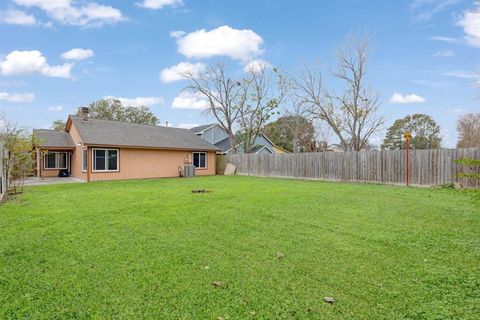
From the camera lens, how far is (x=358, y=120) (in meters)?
22.6

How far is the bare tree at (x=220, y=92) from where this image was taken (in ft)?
85.8

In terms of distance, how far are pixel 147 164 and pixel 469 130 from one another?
A: 1141 inches

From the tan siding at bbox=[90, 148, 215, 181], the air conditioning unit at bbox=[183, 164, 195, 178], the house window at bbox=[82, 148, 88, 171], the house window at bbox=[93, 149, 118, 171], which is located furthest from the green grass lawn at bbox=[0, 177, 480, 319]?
the air conditioning unit at bbox=[183, 164, 195, 178]

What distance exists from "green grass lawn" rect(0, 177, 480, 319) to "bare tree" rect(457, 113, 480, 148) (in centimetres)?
2600

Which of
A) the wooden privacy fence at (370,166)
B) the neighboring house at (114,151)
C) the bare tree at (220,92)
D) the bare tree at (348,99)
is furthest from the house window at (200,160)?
the bare tree at (348,99)

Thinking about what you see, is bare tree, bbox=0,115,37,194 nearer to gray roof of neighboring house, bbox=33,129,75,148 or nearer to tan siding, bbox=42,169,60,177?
gray roof of neighboring house, bbox=33,129,75,148

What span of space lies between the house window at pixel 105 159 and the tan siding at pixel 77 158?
83 cm

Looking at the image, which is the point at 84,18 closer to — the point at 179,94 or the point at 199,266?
the point at 199,266

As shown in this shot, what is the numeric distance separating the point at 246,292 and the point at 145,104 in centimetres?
3856

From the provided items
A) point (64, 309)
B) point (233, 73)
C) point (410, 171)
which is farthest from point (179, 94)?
point (64, 309)

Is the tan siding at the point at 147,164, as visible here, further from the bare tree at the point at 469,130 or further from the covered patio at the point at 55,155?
the bare tree at the point at 469,130

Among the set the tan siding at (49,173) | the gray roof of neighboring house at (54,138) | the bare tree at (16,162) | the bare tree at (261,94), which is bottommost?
the tan siding at (49,173)

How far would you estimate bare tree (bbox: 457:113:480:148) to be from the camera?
26806 mm

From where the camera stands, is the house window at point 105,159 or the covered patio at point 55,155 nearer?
the house window at point 105,159
